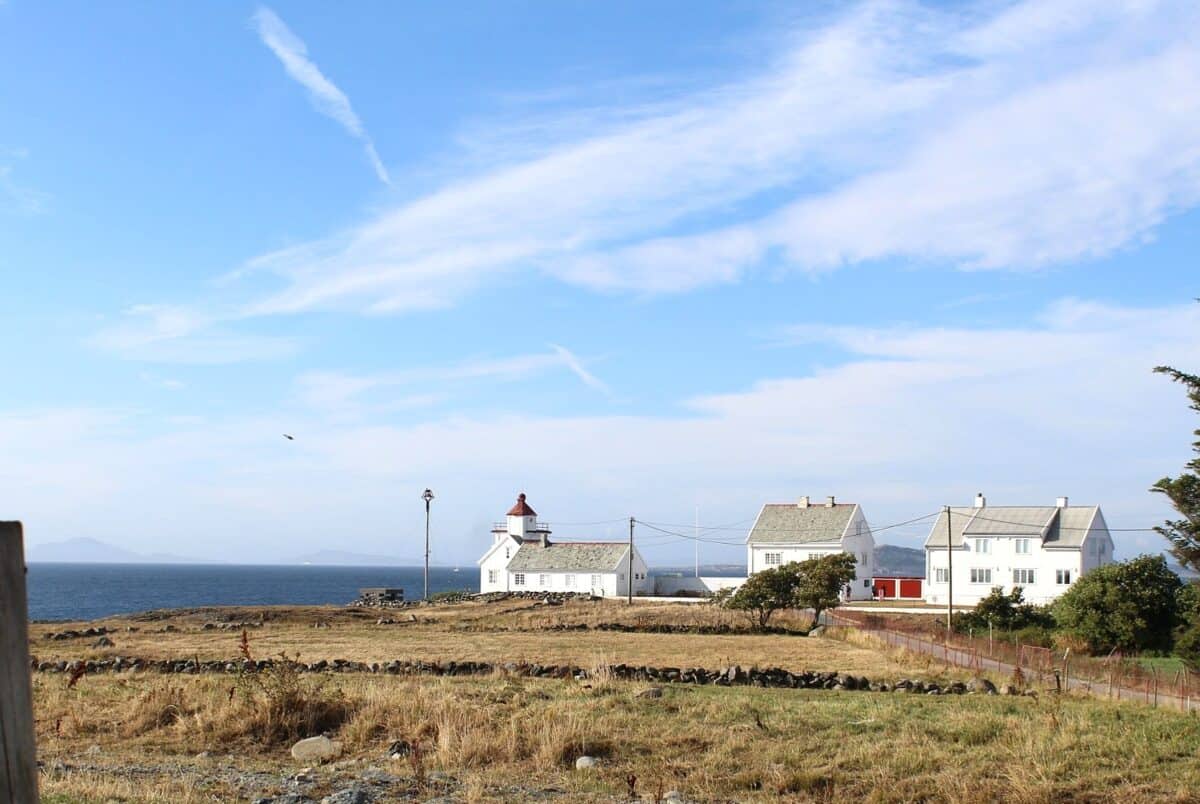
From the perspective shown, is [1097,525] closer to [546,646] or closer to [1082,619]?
[1082,619]

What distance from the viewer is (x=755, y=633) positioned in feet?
167

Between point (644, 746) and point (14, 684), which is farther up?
point (14, 684)

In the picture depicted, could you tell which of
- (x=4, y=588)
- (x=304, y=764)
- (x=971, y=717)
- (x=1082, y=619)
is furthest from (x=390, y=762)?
(x=1082, y=619)

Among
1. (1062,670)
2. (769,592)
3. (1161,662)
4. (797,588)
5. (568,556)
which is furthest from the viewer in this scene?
(568,556)

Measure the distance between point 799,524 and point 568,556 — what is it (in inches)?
803

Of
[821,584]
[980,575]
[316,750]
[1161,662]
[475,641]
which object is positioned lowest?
[475,641]

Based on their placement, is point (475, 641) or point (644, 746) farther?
point (475, 641)

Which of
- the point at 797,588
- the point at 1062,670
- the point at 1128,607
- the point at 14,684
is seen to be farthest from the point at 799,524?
the point at 14,684

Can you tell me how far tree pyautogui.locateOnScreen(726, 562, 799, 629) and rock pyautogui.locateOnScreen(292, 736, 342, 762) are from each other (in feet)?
137

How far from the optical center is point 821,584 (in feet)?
176

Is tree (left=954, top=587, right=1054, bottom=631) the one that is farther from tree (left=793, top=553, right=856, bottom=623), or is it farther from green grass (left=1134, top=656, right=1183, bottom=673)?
tree (left=793, top=553, right=856, bottom=623)

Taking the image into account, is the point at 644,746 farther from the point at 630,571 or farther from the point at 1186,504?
the point at 630,571

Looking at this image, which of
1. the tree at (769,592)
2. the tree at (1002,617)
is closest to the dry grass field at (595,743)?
the tree at (1002,617)

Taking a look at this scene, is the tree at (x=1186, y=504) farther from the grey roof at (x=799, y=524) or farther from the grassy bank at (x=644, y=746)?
the grey roof at (x=799, y=524)
